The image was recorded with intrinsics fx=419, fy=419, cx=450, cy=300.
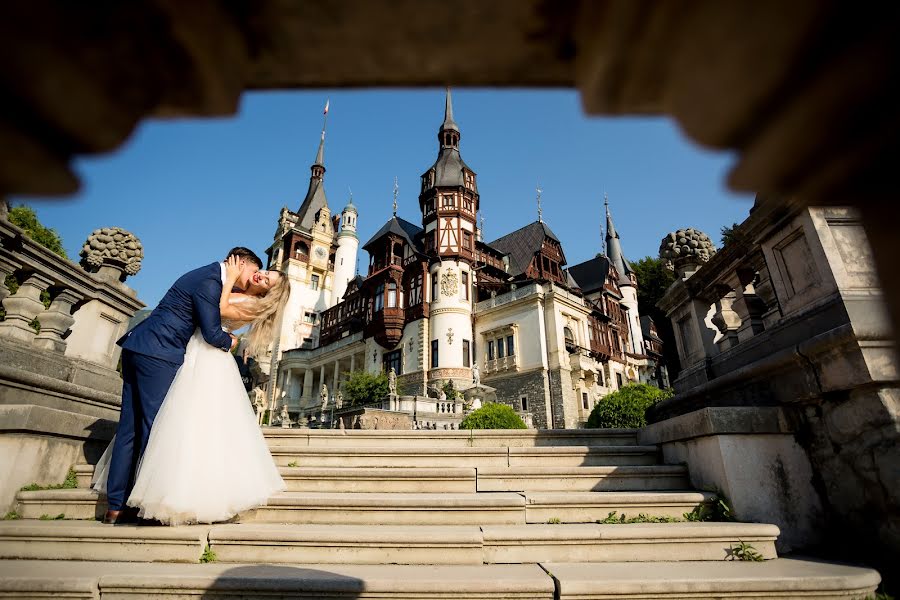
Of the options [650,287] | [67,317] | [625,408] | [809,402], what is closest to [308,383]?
[625,408]

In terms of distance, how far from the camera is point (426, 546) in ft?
8.59

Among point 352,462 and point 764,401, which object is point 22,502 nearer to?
point 352,462

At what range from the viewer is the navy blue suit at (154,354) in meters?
3.16

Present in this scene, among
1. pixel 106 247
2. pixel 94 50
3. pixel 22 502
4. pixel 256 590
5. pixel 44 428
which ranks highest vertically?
pixel 106 247

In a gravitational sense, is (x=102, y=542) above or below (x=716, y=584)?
above

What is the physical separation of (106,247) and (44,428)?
265 centimetres

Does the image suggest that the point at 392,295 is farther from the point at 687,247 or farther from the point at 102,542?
the point at 102,542

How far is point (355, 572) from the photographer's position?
239cm

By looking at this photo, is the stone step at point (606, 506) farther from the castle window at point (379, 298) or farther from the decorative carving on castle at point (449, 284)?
the castle window at point (379, 298)

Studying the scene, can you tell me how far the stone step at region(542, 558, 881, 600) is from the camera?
2186mm

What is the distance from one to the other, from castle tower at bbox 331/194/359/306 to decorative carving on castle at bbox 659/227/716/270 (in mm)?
45502

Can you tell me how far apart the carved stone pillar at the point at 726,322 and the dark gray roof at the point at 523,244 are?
29.1m

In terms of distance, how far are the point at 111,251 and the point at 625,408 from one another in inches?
612

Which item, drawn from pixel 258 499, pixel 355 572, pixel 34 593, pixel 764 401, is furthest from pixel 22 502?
pixel 764 401
